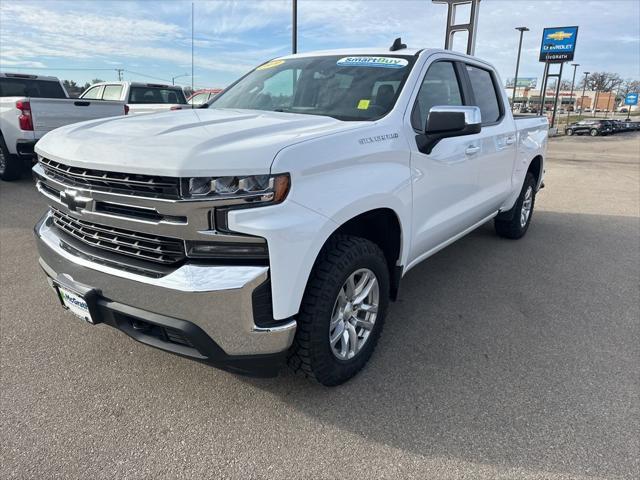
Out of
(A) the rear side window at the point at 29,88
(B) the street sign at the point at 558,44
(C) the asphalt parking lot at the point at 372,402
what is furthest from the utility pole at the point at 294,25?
(B) the street sign at the point at 558,44

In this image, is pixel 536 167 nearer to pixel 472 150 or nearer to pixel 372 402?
pixel 472 150

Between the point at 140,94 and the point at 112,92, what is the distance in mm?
1020

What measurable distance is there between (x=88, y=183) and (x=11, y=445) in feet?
4.21

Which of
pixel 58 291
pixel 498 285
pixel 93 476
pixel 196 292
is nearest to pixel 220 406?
pixel 93 476

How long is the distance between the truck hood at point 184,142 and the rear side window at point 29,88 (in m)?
8.64

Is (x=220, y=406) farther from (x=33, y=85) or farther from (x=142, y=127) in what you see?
(x=33, y=85)

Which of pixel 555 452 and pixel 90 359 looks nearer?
pixel 555 452

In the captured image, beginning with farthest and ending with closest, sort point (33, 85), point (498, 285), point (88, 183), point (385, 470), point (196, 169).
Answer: point (33, 85) < point (498, 285) < point (88, 183) < point (385, 470) < point (196, 169)

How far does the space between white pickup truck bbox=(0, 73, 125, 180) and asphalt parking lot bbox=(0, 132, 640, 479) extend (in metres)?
4.69

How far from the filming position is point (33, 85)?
1014 cm

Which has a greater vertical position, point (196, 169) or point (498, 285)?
point (196, 169)

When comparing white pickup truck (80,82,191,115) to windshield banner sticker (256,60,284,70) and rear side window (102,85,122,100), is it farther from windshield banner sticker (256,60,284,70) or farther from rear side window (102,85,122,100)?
windshield banner sticker (256,60,284,70)

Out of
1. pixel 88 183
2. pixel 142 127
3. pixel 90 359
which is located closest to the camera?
pixel 88 183

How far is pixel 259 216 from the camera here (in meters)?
2.03
